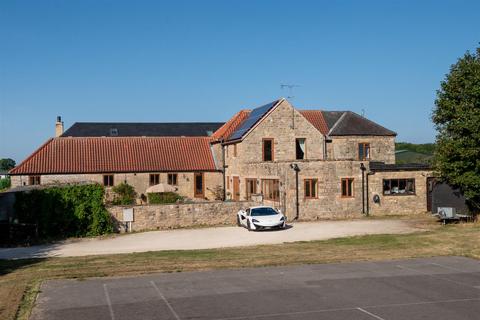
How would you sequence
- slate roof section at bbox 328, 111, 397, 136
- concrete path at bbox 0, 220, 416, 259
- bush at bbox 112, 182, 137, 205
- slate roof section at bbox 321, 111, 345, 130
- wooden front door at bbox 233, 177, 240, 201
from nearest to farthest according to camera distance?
concrete path at bbox 0, 220, 416, 259 < wooden front door at bbox 233, 177, 240, 201 < bush at bbox 112, 182, 137, 205 < slate roof section at bbox 328, 111, 397, 136 < slate roof section at bbox 321, 111, 345, 130

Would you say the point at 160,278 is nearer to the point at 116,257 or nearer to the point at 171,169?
the point at 116,257

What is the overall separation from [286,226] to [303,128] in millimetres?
11953

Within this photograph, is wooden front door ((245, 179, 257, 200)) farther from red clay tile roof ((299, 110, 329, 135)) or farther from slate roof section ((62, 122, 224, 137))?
slate roof section ((62, 122, 224, 137))

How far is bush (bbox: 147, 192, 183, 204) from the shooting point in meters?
37.3

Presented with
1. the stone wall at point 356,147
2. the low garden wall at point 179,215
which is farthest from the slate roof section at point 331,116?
the low garden wall at point 179,215

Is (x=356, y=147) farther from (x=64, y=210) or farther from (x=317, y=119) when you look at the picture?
(x=64, y=210)

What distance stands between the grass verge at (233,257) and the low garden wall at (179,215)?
796 cm

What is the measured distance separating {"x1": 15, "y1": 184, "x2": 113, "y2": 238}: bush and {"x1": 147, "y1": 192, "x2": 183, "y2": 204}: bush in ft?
33.3

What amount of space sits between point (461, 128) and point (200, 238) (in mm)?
14102

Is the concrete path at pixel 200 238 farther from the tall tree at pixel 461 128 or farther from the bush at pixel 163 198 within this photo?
the bush at pixel 163 198

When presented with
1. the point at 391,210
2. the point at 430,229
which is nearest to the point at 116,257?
the point at 430,229

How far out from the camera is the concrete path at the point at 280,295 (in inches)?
438

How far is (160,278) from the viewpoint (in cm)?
1501

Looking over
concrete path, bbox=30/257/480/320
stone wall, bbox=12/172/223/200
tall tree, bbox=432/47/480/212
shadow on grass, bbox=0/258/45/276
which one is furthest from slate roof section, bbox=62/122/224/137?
concrete path, bbox=30/257/480/320
